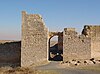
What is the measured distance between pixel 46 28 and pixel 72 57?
4051 millimetres

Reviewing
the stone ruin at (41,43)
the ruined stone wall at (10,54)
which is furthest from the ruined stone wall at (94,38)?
the ruined stone wall at (10,54)

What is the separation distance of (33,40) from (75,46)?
4.37m

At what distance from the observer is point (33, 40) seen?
31594 mm

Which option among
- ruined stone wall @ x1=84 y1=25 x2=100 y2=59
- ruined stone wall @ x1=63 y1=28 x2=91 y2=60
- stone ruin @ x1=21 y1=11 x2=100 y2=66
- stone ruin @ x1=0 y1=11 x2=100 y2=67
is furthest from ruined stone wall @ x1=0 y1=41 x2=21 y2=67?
ruined stone wall @ x1=84 y1=25 x2=100 y2=59

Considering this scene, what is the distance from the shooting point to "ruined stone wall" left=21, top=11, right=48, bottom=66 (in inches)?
1238

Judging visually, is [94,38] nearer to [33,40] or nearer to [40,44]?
[40,44]

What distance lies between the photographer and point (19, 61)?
32.5 metres

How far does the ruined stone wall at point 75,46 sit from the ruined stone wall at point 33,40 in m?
2.08

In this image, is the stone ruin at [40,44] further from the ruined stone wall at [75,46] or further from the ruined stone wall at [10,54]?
the ruined stone wall at [10,54]

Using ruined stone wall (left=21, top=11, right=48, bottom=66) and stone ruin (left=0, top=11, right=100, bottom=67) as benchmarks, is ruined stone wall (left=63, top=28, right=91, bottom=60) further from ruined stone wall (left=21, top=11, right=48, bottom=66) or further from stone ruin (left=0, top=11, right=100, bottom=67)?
ruined stone wall (left=21, top=11, right=48, bottom=66)

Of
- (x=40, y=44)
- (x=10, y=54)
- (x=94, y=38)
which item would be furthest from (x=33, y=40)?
(x=94, y=38)

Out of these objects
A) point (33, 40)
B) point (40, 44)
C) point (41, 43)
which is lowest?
point (40, 44)

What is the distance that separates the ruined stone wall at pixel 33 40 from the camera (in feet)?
103

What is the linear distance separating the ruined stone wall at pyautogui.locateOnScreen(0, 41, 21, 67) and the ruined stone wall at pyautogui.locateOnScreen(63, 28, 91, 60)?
16.4 ft
